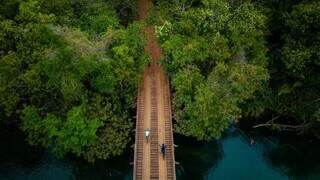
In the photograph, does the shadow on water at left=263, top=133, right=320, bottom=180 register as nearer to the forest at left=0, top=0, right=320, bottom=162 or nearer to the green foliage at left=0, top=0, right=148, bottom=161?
the forest at left=0, top=0, right=320, bottom=162

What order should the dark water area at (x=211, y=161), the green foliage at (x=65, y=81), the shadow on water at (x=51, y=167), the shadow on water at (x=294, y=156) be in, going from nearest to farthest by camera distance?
the green foliage at (x=65, y=81)
the shadow on water at (x=51, y=167)
the dark water area at (x=211, y=161)
the shadow on water at (x=294, y=156)

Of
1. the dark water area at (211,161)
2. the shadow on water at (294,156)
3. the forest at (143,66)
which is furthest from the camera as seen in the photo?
the shadow on water at (294,156)

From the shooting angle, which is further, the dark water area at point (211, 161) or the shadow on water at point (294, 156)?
the shadow on water at point (294, 156)

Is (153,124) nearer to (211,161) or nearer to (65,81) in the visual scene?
(211,161)

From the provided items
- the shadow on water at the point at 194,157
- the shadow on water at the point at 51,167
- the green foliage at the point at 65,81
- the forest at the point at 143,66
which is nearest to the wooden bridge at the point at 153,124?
the forest at the point at 143,66

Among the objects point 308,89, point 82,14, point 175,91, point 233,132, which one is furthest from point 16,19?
point 308,89

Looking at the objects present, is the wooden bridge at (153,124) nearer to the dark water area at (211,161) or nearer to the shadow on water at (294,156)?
the dark water area at (211,161)
